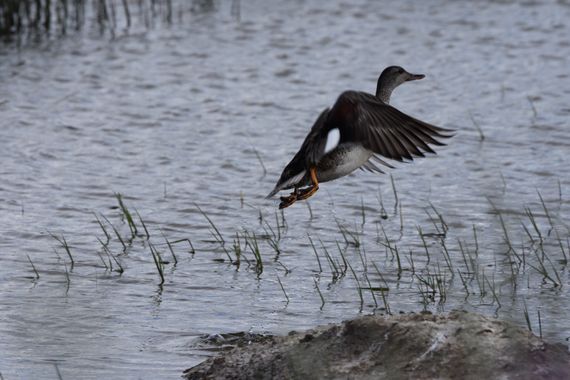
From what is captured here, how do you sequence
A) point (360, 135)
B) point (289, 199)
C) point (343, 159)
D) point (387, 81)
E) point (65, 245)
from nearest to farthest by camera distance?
point (360, 135) → point (343, 159) → point (289, 199) → point (387, 81) → point (65, 245)

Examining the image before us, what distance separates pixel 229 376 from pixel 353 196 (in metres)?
4.19

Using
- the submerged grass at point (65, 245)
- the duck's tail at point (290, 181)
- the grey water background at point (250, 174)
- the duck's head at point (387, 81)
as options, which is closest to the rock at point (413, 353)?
the grey water background at point (250, 174)

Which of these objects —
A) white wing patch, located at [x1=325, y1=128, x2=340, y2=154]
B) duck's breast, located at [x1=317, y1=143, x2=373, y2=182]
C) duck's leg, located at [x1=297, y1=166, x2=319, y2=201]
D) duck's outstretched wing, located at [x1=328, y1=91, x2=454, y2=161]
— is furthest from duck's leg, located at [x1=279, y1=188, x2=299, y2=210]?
duck's outstretched wing, located at [x1=328, y1=91, x2=454, y2=161]

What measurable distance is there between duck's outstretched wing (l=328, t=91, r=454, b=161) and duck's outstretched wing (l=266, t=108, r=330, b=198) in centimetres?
12

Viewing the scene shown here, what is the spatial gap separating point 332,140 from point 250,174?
165 inches

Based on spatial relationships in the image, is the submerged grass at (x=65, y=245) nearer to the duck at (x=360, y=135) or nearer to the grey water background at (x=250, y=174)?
the grey water background at (x=250, y=174)

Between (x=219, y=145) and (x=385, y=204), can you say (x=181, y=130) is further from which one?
(x=385, y=204)

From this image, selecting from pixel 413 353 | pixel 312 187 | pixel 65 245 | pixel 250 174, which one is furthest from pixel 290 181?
pixel 250 174

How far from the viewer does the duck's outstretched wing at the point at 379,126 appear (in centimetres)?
577

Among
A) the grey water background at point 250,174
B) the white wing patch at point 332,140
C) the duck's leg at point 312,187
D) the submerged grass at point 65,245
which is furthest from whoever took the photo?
the submerged grass at point 65,245

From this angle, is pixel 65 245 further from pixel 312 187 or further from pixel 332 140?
pixel 332 140

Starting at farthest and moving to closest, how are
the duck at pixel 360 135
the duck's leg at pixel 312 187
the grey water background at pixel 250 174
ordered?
the grey water background at pixel 250 174 < the duck's leg at pixel 312 187 < the duck at pixel 360 135

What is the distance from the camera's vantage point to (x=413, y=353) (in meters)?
4.96

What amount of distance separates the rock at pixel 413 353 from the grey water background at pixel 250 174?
52cm
